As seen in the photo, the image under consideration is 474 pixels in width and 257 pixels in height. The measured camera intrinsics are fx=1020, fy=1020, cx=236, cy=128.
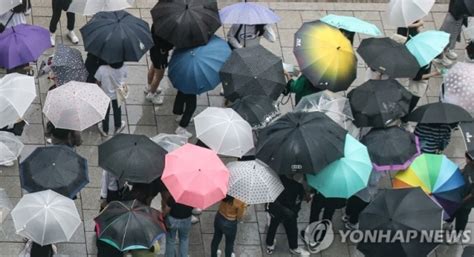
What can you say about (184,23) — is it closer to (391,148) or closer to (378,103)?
(378,103)

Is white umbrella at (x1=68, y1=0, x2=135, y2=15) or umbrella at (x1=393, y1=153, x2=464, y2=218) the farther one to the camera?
white umbrella at (x1=68, y1=0, x2=135, y2=15)

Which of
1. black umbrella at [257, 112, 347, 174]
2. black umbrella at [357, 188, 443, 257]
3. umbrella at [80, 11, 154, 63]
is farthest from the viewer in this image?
umbrella at [80, 11, 154, 63]

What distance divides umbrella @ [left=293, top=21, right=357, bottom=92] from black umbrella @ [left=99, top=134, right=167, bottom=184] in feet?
8.75

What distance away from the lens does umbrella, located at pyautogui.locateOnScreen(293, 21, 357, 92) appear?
47.4 feet

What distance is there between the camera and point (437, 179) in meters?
13.6

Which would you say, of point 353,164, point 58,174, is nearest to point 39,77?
point 58,174

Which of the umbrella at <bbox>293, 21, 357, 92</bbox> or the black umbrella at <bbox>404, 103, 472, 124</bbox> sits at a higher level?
the umbrella at <bbox>293, 21, 357, 92</bbox>

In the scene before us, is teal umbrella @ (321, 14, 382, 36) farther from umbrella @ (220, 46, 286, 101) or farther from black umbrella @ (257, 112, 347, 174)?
black umbrella @ (257, 112, 347, 174)

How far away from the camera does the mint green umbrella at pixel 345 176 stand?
43.2ft

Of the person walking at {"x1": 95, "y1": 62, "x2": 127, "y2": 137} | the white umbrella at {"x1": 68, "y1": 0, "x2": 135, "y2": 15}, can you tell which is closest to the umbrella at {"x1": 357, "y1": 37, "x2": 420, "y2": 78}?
the person walking at {"x1": 95, "y1": 62, "x2": 127, "y2": 137}

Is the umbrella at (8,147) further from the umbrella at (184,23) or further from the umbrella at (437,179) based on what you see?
the umbrella at (437,179)

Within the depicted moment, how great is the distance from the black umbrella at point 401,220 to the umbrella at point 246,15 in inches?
142

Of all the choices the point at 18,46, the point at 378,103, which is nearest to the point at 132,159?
the point at 18,46

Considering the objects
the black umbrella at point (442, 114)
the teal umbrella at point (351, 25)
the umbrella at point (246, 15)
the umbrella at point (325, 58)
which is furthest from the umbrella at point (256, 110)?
the black umbrella at point (442, 114)
